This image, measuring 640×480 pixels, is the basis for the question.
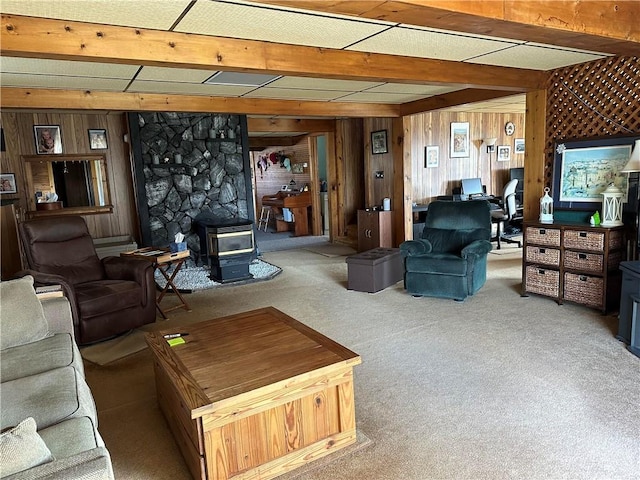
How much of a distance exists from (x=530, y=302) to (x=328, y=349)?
9.06 feet

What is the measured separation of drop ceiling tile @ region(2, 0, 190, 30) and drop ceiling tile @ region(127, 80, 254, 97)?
170 centimetres

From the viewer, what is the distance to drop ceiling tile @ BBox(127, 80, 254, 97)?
431 cm

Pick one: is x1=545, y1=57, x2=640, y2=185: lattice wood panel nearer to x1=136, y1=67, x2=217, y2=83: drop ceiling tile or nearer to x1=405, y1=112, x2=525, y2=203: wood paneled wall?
x1=405, y1=112, x2=525, y2=203: wood paneled wall

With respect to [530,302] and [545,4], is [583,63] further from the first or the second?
[530,302]

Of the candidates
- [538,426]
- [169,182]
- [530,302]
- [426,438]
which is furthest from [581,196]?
[169,182]

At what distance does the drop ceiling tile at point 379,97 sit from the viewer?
5449 mm

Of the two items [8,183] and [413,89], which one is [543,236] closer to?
[413,89]

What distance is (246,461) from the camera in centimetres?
192

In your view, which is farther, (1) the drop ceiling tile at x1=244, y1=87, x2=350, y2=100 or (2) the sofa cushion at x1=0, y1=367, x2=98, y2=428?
(1) the drop ceiling tile at x1=244, y1=87, x2=350, y2=100

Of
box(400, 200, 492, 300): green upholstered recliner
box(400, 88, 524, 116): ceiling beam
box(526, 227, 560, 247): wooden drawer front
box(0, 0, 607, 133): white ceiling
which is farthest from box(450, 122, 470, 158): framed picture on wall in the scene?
box(526, 227, 560, 247): wooden drawer front

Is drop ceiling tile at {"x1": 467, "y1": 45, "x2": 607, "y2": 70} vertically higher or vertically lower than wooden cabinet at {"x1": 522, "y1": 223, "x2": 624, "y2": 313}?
higher

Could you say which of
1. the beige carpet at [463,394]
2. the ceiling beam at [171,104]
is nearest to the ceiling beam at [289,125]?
the ceiling beam at [171,104]

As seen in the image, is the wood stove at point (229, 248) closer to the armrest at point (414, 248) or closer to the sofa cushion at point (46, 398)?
the armrest at point (414, 248)

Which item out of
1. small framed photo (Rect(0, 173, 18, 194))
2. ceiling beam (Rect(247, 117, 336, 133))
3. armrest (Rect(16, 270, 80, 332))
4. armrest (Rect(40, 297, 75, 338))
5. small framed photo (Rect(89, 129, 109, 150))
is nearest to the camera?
armrest (Rect(40, 297, 75, 338))
